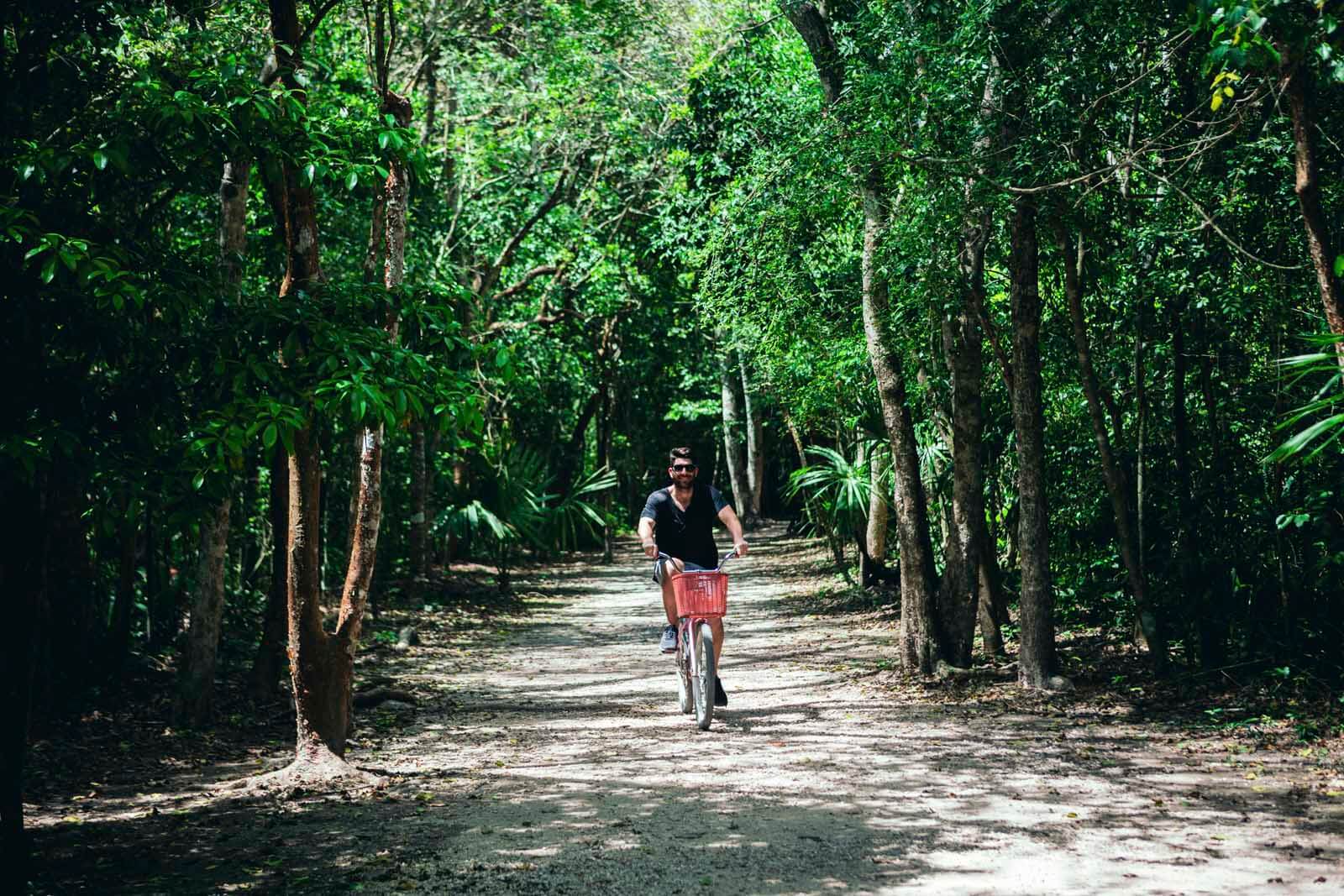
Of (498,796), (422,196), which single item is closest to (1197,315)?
(498,796)

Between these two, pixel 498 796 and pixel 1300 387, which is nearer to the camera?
pixel 498 796

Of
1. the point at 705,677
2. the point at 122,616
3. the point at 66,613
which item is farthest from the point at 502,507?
the point at 705,677

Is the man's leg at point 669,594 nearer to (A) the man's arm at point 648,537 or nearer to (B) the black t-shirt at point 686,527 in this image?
(B) the black t-shirt at point 686,527

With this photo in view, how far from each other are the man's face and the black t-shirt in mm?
147

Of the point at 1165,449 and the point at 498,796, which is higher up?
the point at 1165,449

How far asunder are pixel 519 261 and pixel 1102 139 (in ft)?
50.1

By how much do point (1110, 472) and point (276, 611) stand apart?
6.69 m

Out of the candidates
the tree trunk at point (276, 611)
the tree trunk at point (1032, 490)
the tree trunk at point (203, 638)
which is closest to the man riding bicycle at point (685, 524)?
the tree trunk at point (1032, 490)

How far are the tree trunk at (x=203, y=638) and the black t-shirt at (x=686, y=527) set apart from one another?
3.22m

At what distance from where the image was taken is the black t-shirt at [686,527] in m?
9.05

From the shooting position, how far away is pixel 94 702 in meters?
9.76

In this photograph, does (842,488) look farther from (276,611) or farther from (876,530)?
(276,611)

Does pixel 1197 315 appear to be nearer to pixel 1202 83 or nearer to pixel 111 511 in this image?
pixel 1202 83

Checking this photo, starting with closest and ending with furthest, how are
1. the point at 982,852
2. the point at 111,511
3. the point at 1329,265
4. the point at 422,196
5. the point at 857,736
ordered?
the point at 111,511, the point at 982,852, the point at 1329,265, the point at 857,736, the point at 422,196
